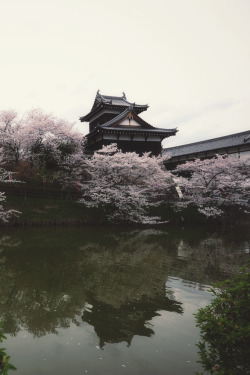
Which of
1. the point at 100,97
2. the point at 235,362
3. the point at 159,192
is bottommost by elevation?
the point at 235,362

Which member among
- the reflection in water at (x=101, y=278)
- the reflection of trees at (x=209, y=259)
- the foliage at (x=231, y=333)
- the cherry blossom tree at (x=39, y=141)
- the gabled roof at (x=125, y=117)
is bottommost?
the reflection of trees at (x=209, y=259)

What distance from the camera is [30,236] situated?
20500 mm

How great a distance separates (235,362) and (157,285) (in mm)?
6355

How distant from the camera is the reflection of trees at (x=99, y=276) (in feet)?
24.5

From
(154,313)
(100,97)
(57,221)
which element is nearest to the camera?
(154,313)

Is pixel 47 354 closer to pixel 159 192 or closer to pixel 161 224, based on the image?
pixel 161 224

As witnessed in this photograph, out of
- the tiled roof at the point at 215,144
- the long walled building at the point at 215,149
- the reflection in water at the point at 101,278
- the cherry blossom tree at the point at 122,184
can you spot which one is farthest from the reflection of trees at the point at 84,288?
the tiled roof at the point at 215,144

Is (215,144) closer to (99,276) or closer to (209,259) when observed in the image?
(209,259)

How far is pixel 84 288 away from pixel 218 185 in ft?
83.3

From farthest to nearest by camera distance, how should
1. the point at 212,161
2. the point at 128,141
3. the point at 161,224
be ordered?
1. the point at 128,141
2. the point at 212,161
3. the point at 161,224

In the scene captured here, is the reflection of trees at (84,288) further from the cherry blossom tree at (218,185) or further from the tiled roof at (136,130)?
the tiled roof at (136,130)

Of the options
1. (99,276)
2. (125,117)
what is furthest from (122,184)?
(99,276)

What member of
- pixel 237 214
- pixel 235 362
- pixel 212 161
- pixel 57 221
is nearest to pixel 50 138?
pixel 57 221

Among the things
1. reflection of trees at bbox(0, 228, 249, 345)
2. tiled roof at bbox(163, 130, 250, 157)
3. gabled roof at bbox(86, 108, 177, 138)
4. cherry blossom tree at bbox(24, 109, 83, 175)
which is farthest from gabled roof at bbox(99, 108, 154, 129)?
reflection of trees at bbox(0, 228, 249, 345)
